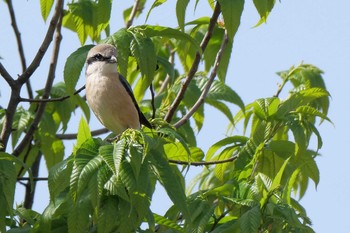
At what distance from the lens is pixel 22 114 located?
7910 millimetres

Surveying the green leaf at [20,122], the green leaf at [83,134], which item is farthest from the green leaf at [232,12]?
the green leaf at [20,122]

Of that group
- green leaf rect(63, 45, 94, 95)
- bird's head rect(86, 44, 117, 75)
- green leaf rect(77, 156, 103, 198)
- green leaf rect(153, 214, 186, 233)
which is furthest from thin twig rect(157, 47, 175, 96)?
green leaf rect(77, 156, 103, 198)

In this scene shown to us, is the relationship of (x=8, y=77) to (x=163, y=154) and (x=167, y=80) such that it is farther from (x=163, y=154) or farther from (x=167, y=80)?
(x=167, y=80)

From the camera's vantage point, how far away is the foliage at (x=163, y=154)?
4.82 metres

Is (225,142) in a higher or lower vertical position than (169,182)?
higher

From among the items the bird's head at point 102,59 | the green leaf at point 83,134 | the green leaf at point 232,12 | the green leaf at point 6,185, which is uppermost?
the bird's head at point 102,59

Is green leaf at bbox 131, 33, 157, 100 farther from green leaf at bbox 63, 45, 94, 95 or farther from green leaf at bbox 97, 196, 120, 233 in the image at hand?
green leaf at bbox 97, 196, 120, 233

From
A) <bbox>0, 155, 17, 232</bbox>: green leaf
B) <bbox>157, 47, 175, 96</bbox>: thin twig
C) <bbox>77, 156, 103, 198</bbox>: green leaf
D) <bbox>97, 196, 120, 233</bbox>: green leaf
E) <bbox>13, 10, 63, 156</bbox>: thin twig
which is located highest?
<bbox>157, 47, 175, 96</bbox>: thin twig

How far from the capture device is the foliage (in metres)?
4.82

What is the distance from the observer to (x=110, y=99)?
7508 millimetres

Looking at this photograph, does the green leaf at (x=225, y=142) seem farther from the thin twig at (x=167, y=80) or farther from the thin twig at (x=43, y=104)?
the thin twig at (x=167, y=80)

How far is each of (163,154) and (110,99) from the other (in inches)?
87.9

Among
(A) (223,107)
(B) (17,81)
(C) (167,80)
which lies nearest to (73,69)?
(B) (17,81)

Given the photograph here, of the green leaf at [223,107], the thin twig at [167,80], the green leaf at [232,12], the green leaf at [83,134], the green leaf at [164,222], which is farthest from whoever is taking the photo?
the thin twig at [167,80]
